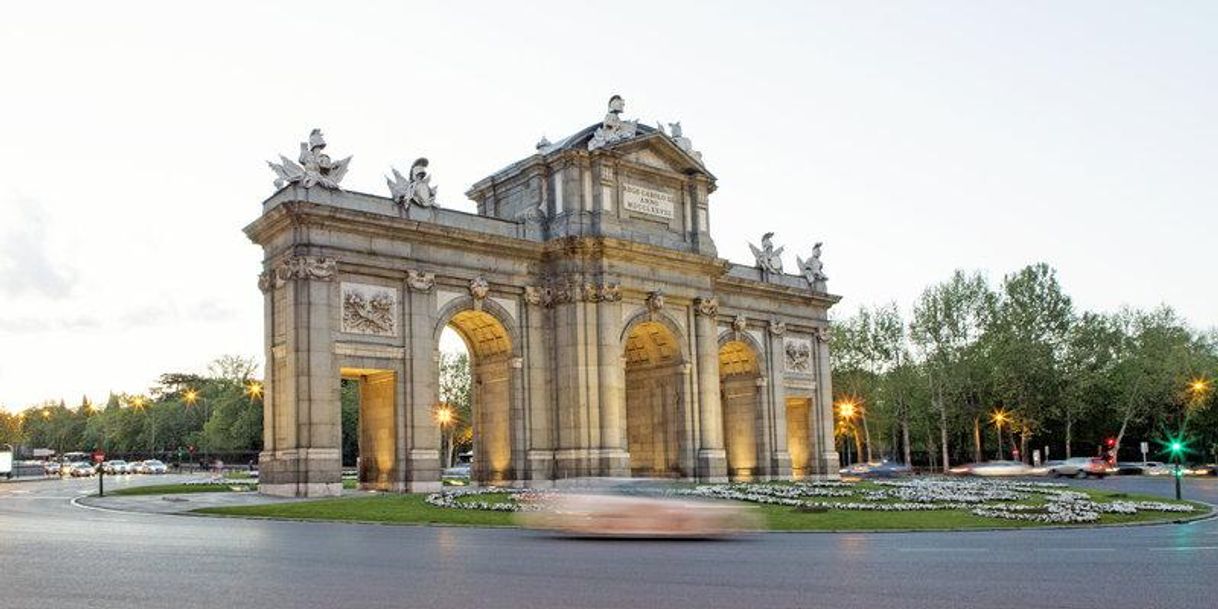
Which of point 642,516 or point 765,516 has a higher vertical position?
point 642,516

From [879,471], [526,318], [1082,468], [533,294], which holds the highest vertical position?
[533,294]

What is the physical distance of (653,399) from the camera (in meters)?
58.9

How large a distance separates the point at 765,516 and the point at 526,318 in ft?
78.3

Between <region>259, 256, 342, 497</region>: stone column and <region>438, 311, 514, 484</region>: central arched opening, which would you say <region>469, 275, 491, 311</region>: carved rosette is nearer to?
<region>438, 311, 514, 484</region>: central arched opening

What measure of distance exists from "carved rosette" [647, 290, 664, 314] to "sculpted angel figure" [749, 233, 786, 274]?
14323mm

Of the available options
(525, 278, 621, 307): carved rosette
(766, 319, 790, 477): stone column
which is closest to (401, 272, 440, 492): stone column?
(525, 278, 621, 307): carved rosette

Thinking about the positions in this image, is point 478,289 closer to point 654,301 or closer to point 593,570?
point 654,301

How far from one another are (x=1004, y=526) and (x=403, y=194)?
98.9 ft

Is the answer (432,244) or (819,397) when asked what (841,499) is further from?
(819,397)

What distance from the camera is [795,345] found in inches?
2704

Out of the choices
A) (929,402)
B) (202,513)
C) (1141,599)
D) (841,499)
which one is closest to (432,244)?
(202,513)

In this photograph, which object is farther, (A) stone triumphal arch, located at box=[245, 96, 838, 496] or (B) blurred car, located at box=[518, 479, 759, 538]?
(A) stone triumphal arch, located at box=[245, 96, 838, 496]

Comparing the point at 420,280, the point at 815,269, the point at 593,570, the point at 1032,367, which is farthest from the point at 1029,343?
the point at 593,570

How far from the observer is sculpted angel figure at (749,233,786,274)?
222 ft
